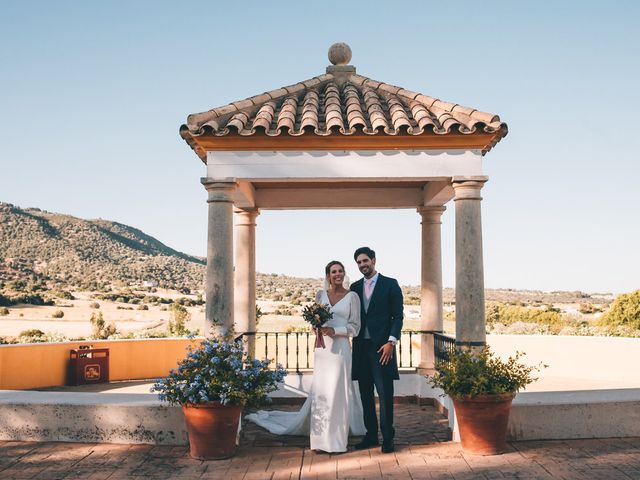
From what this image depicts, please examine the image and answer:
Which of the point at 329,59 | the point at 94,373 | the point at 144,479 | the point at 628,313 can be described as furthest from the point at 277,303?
the point at 144,479

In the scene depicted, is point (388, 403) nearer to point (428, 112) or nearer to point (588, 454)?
point (588, 454)

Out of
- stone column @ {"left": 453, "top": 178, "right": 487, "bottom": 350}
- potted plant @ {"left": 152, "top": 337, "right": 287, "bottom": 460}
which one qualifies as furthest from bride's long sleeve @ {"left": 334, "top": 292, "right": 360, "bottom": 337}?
stone column @ {"left": 453, "top": 178, "right": 487, "bottom": 350}

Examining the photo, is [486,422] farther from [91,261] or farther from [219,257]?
[91,261]

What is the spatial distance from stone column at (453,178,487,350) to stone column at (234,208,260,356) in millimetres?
4202

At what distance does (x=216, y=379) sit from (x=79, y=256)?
2503 inches

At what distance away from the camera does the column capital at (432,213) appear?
10595mm

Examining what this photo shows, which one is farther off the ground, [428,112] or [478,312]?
[428,112]

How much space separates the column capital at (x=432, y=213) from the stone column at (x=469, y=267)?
9.58ft

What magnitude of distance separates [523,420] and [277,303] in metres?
51.9

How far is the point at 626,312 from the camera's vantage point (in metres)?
23.0

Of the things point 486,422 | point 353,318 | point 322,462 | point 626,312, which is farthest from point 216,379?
point 626,312

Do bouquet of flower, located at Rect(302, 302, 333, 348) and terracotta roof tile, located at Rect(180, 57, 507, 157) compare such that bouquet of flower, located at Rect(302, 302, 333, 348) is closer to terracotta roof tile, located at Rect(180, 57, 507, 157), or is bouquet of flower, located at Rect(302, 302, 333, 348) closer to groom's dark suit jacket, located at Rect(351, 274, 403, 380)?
groom's dark suit jacket, located at Rect(351, 274, 403, 380)

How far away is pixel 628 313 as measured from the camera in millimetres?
22875

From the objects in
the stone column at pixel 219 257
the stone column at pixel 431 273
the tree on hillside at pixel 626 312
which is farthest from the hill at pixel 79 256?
the stone column at pixel 219 257
